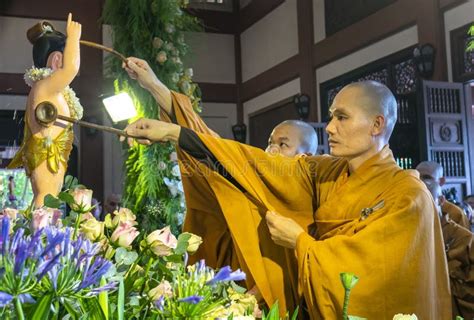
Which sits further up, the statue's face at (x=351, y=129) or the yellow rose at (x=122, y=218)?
the statue's face at (x=351, y=129)

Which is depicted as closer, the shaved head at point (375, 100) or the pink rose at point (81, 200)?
the pink rose at point (81, 200)

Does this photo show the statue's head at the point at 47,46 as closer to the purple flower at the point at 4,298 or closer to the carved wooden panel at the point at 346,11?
the purple flower at the point at 4,298

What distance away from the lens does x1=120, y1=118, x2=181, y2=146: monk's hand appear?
1.56 metres

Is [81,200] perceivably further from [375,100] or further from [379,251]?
[375,100]

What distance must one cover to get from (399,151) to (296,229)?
3.32 m

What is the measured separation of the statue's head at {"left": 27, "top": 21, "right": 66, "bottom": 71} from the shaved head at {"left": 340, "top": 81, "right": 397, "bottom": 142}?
34.9 inches

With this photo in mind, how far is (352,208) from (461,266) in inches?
40.8

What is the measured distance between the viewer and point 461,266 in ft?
7.80

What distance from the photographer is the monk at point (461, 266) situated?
2.35 meters

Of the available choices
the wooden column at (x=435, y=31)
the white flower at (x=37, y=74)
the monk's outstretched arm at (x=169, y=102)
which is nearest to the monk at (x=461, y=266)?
the monk's outstretched arm at (x=169, y=102)

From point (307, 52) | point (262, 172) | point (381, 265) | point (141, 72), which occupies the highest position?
point (307, 52)

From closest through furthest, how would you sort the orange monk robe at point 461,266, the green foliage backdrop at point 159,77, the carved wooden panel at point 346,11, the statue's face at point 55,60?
the statue's face at point 55,60 < the orange monk robe at point 461,266 < the green foliage backdrop at point 159,77 < the carved wooden panel at point 346,11

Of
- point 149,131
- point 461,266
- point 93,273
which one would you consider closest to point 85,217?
point 93,273

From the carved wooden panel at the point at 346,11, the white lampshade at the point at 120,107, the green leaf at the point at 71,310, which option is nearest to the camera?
the green leaf at the point at 71,310
